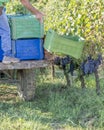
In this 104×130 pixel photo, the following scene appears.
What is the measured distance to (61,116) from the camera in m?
6.00

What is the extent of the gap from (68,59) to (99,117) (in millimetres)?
1752

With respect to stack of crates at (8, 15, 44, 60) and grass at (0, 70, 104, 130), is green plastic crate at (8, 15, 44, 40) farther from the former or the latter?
grass at (0, 70, 104, 130)

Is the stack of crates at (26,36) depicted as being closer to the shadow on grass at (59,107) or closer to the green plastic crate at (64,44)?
the green plastic crate at (64,44)

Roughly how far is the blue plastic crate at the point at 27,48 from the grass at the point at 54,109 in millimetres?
738

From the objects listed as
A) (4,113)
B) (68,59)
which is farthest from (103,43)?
(4,113)

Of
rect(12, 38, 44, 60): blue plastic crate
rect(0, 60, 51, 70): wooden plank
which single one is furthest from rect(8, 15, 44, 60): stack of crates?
rect(0, 60, 51, 70): wooden plank

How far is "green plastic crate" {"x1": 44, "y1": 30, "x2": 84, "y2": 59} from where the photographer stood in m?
6.17

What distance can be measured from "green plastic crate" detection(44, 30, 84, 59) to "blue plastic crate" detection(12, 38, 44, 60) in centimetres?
19

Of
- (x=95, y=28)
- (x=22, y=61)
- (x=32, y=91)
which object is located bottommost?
(x=32, y=91)

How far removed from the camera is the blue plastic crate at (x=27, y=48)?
21.1 ft

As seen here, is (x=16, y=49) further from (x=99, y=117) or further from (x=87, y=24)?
(x=99, y=117)

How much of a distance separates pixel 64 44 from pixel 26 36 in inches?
22.6

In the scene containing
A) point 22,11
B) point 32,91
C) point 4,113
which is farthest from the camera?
point 22,11

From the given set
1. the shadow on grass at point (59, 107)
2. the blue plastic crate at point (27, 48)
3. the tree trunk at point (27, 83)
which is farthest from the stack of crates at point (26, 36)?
the shadow on grass at point (59, 107)
